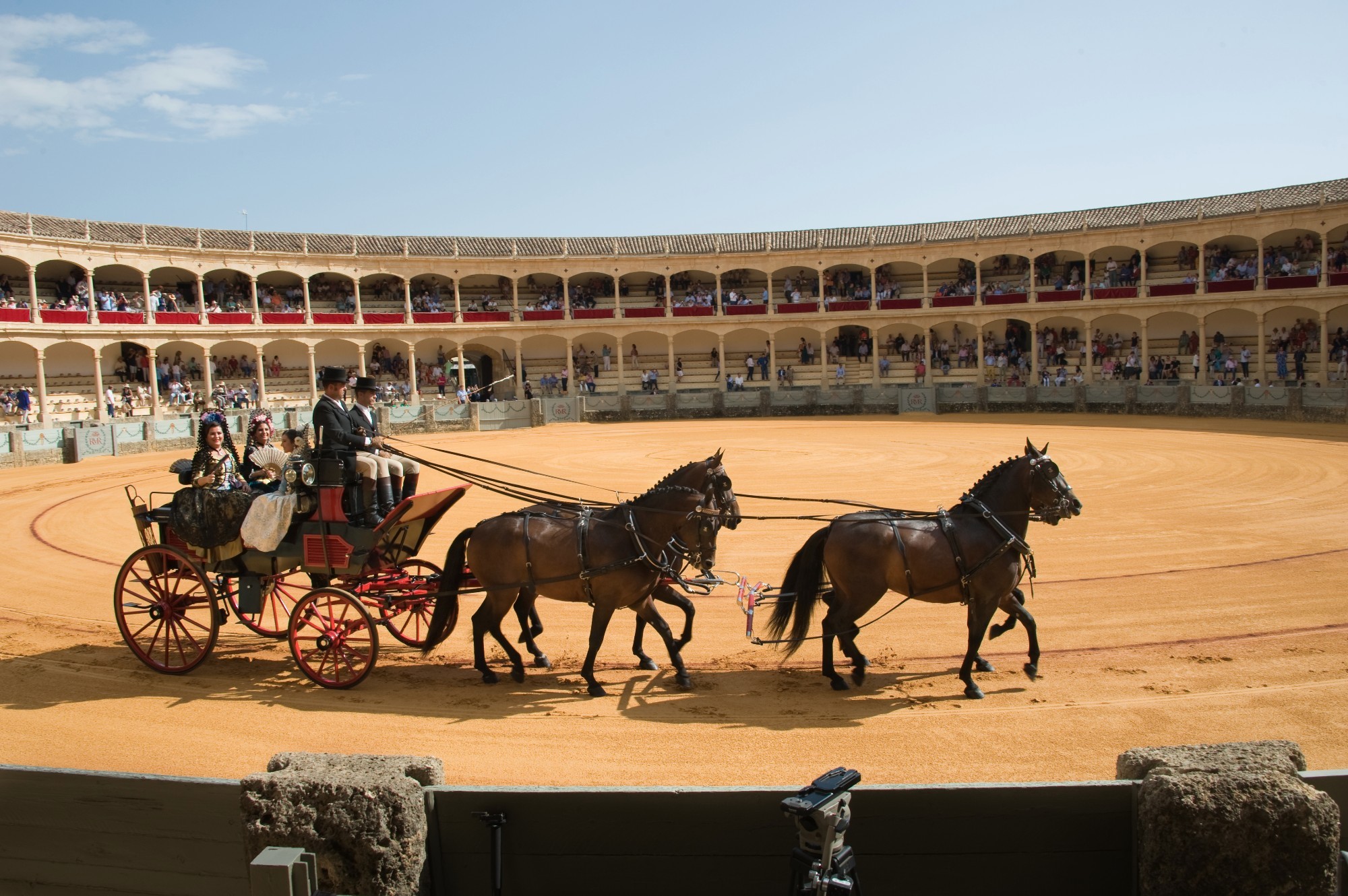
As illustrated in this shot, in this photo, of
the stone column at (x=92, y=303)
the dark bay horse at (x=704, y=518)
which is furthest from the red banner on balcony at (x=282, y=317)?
the dark bay horse at (x=704, y=518)

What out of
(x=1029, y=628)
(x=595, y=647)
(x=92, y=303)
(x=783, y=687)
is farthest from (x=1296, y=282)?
(x=92, y=303)

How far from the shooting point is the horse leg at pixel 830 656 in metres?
7.43

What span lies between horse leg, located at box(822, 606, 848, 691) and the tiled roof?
35630 mm

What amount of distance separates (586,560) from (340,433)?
240cm

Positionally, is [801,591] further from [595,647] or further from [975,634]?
[595,647]

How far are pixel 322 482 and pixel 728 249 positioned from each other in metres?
39.3

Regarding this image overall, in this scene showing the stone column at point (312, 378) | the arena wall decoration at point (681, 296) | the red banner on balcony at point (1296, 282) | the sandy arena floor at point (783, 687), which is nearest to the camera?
the sandy arena floor at point (783, 687)

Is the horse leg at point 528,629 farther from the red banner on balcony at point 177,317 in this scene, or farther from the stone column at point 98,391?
the red banner on balcony at point 177,317

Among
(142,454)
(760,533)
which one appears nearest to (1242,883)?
(760,533)

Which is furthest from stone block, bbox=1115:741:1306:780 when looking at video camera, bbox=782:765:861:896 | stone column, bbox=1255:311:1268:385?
stone column, bbox=1255:311:1268:385

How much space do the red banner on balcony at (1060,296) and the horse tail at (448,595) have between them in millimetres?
37450

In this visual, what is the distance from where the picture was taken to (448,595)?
309 inches

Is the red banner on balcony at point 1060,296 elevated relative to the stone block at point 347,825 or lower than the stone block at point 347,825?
elevated

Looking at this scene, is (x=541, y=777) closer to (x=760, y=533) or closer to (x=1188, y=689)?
(x=1188, y=689)
